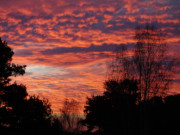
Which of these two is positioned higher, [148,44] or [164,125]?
[148,44]

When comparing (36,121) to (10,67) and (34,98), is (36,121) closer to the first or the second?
(34,98)

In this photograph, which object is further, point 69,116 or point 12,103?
point 69,116

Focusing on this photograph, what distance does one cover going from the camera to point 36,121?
34.8 meters

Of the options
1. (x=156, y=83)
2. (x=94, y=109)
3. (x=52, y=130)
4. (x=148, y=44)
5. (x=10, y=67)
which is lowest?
(x=52, y=130)

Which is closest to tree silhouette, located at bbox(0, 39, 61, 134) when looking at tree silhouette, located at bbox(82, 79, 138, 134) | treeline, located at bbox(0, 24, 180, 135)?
treeline, located at bbox(0, 24, 180, 135)

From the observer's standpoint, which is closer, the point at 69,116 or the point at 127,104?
the point at 127,104

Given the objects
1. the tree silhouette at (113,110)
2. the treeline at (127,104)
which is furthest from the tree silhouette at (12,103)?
the tree silhouette at (113,110)

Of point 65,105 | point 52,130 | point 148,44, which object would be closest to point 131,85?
point 148,44

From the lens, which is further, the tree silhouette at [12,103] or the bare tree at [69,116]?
the bare tree at [69,116]

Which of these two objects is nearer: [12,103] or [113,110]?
[12,103]

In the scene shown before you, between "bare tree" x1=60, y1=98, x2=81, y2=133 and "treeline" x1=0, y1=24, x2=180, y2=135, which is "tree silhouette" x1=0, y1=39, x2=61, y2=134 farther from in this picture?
"bare tree" x1=60, y1=98, x2=81, y2=133

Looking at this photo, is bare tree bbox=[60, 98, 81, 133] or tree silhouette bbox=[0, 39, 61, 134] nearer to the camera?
tree silhouette bbox=[0, 39, 61, 134]

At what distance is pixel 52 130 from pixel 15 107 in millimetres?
9725

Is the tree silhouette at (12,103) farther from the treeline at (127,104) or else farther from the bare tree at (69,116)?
the bare tree at (69,116)
